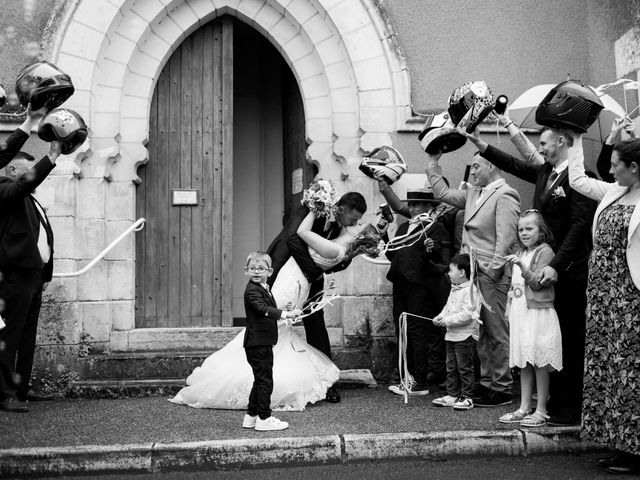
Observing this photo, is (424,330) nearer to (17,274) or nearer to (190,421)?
(190,421)

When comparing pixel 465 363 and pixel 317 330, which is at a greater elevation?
pixel 317 330

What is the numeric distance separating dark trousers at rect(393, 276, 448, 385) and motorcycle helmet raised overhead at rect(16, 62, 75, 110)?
3305 millimetres

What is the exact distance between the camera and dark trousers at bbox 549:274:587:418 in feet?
18.0

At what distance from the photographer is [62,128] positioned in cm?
580

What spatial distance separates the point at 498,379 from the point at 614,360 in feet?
5.36

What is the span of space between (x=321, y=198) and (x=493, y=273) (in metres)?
1.49

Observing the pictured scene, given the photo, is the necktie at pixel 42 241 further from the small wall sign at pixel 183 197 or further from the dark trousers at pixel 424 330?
the dark trousers at pixel 424 330

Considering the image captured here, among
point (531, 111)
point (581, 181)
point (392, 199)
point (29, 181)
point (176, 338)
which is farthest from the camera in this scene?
point (176, 338)

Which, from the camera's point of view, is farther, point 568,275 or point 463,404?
point 463,404

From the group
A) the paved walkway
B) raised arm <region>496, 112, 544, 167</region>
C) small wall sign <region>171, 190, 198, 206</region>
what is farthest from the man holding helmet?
small wall sign <region>171, 190, 198, 206</region>

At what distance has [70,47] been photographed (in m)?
7.51

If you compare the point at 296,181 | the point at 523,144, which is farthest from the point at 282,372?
the point at 296,181

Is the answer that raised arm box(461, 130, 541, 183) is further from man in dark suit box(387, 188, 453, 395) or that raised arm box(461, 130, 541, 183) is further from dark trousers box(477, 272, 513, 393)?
dark trousers box(477, 272, 513, 393)

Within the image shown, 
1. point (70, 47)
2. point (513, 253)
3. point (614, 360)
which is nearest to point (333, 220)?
point (513, 253)
